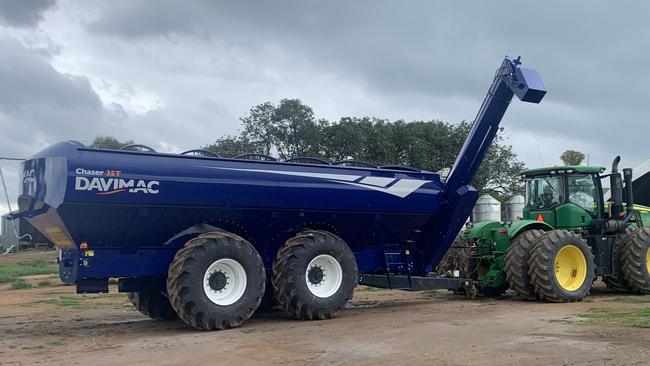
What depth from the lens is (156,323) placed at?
11.3m

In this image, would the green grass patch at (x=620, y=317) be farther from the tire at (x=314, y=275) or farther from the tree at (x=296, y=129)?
the tree at (x=296, y=129)

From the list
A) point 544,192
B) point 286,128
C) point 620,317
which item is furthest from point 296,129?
point 620,317

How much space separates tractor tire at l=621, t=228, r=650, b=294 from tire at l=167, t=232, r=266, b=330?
8.31 meters

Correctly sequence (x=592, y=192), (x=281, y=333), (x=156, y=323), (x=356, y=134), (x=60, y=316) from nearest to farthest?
1. (x=281, y=333)
2. (x=156, y=323)
3. (x=60, y=316)
4. (x=592, y=192)
5. (x=356, y=134)

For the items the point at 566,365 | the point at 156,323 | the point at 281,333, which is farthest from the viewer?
the point at 156,323

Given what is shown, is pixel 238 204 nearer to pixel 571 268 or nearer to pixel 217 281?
pixel 217 281

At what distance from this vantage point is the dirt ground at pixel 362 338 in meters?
7.40

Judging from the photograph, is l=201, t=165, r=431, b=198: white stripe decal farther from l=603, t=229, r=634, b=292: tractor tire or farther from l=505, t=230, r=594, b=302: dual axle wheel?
l=603, t=229, r=634, b=292: tractor tire

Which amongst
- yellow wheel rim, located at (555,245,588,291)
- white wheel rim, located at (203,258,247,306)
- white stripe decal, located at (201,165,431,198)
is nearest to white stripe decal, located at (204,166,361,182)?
white stripe decal, located at (201,165,431,198)

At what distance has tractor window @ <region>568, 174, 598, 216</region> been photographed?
1417 centimetres

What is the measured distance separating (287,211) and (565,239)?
5.84m

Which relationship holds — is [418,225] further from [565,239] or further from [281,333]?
[281,333]

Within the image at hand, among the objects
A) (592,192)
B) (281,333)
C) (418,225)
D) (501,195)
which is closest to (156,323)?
(281,333)

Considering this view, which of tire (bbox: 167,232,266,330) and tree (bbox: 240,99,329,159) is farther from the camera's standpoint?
tree (bbox: 240,99,329,159)
